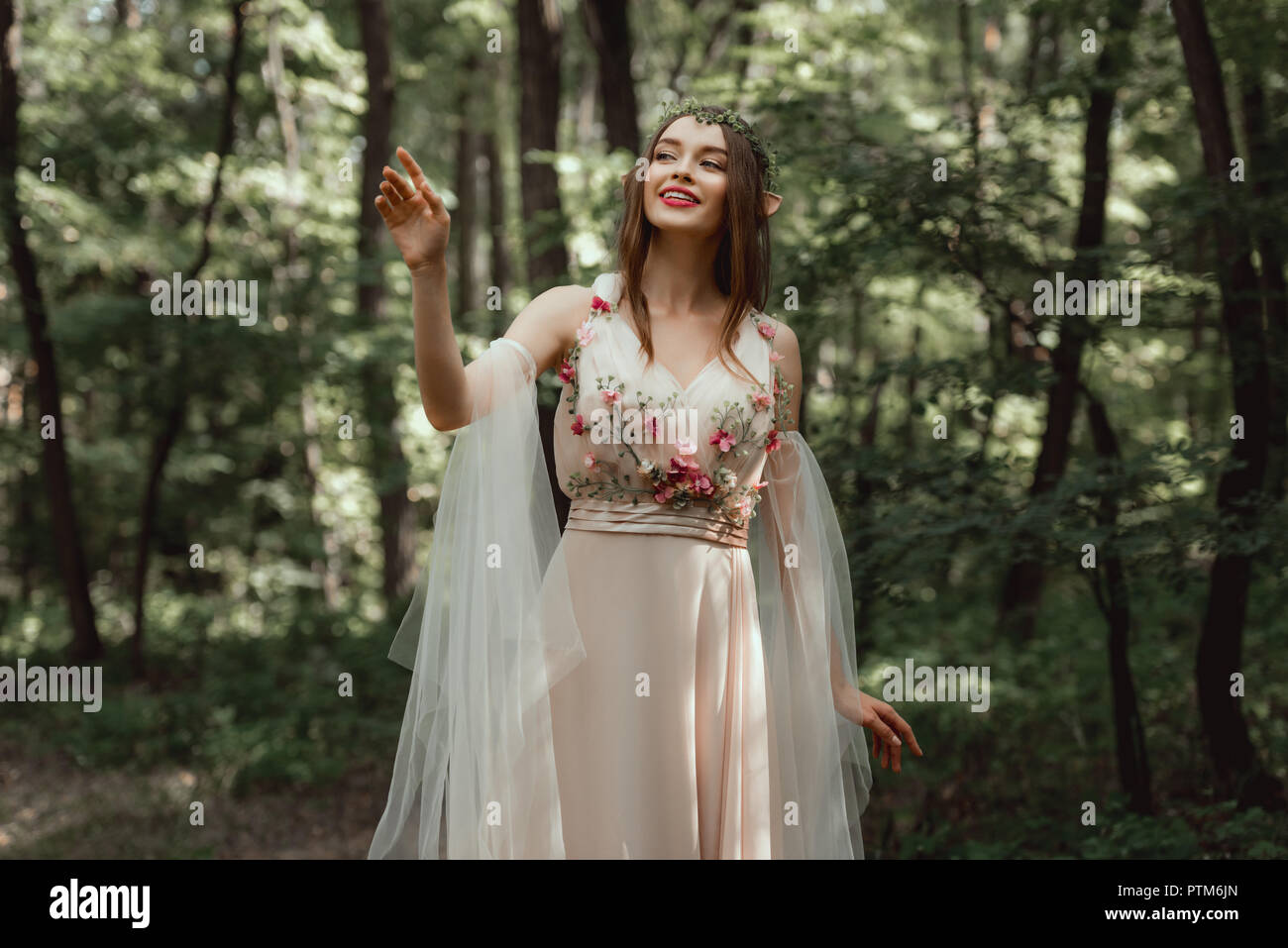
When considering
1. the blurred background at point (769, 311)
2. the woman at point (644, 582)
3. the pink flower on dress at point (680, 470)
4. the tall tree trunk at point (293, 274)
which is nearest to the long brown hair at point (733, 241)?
the woman at point (644, 582)

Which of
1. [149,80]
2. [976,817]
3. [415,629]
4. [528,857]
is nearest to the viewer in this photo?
[528,857]

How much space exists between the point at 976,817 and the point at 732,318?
3947mm

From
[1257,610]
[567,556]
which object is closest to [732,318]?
[567,556]

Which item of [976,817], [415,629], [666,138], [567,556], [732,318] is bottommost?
[976,817]

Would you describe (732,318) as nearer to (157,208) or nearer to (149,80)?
(149,80)

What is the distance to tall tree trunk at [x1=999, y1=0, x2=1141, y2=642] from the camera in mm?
5027

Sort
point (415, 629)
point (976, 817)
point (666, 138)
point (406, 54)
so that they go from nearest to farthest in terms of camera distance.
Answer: point (415, 629)
point (666, 138)
point (976, 817)
point (406, 54)

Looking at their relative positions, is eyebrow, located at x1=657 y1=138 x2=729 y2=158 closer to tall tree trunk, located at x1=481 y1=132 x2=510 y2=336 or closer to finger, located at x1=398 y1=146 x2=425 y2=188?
finger, located at x1=398 y1=146 x2=425 y2=188

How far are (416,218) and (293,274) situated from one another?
10.4 m

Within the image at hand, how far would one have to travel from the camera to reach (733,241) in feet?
9.11

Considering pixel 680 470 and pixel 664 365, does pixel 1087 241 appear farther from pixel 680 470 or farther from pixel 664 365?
pixel 680 470

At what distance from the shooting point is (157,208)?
13141mm

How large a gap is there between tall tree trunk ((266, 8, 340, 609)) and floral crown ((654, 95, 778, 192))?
7.99m

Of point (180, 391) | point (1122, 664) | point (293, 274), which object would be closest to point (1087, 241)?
point (1122, 664)
